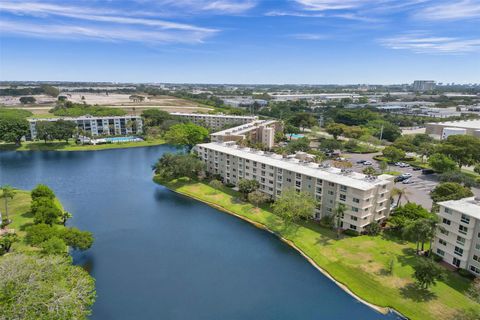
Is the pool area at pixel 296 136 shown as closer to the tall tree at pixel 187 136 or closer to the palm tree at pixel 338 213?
the tall tree at pixel 187 136

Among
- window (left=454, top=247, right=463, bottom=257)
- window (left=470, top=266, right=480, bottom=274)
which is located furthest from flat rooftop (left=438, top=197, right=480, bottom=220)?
window (left=470, top=266, right=480, bottom=274)

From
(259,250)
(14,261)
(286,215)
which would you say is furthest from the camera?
(286,215)

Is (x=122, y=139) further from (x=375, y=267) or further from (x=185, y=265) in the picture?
(x=375, y=267)

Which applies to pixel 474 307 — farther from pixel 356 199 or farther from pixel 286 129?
pixel 286 129

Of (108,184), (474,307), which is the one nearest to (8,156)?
(108,184)

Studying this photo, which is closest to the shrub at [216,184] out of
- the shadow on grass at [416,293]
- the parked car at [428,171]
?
the shadow on grass at [416,293]

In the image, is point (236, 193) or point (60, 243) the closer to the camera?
point (60, 243)
